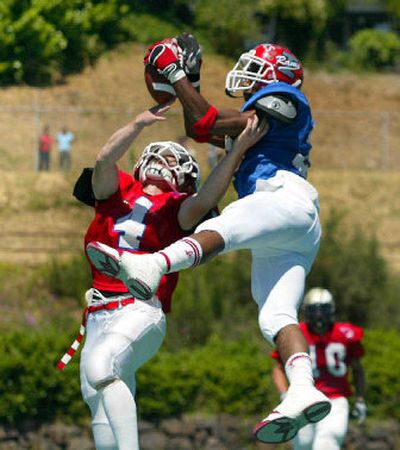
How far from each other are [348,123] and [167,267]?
92.8 ft

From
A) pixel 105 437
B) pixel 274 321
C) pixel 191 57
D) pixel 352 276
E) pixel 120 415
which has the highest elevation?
pixel 191 57

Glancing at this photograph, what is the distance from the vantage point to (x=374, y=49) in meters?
40.2

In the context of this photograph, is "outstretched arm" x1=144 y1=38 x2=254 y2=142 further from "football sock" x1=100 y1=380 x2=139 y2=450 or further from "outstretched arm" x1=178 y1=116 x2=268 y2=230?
"football sock" x1=100 y1=380 x2=139 y2=450

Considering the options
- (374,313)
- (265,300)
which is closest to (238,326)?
(374,313)

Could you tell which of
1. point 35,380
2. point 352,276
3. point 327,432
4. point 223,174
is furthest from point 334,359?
point 352,276

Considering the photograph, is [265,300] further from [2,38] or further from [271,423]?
[2,38]

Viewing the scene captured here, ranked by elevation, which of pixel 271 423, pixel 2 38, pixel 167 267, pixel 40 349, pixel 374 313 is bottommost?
pixel 2 38

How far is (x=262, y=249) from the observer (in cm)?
691

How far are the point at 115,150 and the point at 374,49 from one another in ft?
112

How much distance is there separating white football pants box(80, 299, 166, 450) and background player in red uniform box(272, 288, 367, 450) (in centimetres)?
355

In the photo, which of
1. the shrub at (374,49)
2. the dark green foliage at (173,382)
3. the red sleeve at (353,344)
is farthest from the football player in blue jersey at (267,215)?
the shrub at (374,49)

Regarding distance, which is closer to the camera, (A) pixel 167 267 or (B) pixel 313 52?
(A) pixel 167 267

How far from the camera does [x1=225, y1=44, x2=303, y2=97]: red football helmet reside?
23.0 feet

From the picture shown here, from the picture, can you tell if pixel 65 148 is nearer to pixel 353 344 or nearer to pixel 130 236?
pixel 353 344
